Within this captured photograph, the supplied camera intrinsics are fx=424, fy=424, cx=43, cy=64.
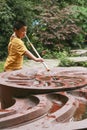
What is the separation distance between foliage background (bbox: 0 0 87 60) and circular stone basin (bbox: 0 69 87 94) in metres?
8.79

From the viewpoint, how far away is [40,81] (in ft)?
15.3

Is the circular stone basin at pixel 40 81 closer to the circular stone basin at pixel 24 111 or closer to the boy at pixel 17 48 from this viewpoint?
the circular stone basin at pixel 24 111

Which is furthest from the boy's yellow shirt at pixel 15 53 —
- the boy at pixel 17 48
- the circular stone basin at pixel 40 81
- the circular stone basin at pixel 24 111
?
the circular stone basin at pixel 24 111

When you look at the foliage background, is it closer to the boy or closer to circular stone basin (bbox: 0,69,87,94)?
the boy

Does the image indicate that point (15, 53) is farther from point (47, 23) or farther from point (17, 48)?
point (47, 23)

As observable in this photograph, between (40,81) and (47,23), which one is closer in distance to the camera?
(40,81)

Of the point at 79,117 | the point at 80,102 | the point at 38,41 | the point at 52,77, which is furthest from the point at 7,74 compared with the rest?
the point at 38,41

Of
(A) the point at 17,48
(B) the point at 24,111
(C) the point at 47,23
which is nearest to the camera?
(B) the point at 24,111

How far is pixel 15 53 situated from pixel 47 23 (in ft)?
32.5

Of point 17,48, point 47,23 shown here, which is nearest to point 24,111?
point 17,48

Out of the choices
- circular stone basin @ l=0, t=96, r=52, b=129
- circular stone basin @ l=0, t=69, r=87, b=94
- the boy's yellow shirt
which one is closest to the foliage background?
the boy's yellow shirt

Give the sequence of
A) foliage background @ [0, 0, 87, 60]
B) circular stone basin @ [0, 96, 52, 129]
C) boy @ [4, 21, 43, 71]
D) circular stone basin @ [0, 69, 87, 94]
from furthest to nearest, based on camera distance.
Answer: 1. foliage background @ [0, 0, 87, 60]
2. boy @ [4, 21, 43, 71]
3. circular stone basin @ [0, 69, 87, 94]
4. circular stone basin @ [0, 96, 52, 129]

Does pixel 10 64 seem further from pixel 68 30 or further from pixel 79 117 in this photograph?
pixel 68 30

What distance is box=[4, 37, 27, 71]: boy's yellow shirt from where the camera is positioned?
5805mm
